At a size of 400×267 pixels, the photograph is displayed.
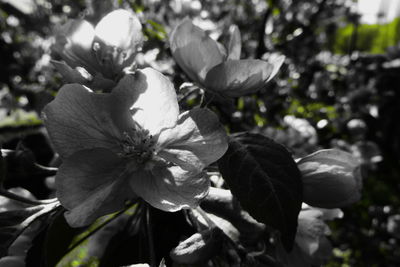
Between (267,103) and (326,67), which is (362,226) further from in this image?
(267,103)

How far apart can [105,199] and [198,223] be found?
203 millimetres

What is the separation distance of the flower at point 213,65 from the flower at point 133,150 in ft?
0.34

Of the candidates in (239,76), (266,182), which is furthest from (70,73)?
(266,182)

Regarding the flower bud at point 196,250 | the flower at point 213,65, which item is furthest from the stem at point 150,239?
the flower at point 213,65

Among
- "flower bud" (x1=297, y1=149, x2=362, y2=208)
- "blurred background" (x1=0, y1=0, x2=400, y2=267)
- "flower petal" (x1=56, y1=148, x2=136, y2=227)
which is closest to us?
"flower petal" (x1=56, y1=148, x2=136, y2=227)

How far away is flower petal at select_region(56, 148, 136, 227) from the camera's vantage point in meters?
0.61

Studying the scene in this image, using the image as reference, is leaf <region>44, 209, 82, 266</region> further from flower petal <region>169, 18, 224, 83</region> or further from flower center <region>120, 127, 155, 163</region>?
flower petal <region>169, 18, 224, 83</region>

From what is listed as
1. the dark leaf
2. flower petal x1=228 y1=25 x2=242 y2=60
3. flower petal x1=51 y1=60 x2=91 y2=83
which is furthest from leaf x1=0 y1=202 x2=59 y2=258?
flower petal x1=228 y1=25 x2=242 y2=60

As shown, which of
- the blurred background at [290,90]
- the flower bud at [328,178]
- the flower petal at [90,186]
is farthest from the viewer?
the blurred background at [290,90]

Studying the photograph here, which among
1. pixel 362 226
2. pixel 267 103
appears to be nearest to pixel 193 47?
pixel 267 103

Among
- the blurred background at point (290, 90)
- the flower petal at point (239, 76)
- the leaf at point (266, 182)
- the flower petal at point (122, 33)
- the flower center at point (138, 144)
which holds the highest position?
the flower petal at point (122, 33)

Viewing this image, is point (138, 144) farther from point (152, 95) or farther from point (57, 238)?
point (57, 238)

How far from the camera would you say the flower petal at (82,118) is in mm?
636

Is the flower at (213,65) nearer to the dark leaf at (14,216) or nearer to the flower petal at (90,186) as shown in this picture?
the flower petal at (90,186)
